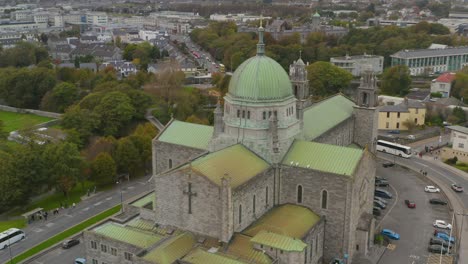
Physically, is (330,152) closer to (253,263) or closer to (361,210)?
(361,210)

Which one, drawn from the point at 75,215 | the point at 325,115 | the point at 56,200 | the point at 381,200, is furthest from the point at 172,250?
the point at 381,200

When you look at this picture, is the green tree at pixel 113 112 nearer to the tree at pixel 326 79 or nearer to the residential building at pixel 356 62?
the tree at pixel 326 79

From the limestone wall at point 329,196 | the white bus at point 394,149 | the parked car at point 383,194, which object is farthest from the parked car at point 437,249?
the white bus at point 394,149

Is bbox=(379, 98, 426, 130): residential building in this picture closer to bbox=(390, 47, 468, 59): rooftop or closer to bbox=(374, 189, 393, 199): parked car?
bbox=(374, 189, 393, 199): parked car

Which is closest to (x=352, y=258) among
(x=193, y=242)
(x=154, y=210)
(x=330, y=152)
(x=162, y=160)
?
(x=330, y=152)

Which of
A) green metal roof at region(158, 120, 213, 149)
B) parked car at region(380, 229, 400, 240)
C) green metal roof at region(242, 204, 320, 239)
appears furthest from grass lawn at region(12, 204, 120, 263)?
parked car at region(380, 229, 400, 240)

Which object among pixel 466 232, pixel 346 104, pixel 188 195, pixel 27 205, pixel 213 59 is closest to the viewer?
pixel 188 195
